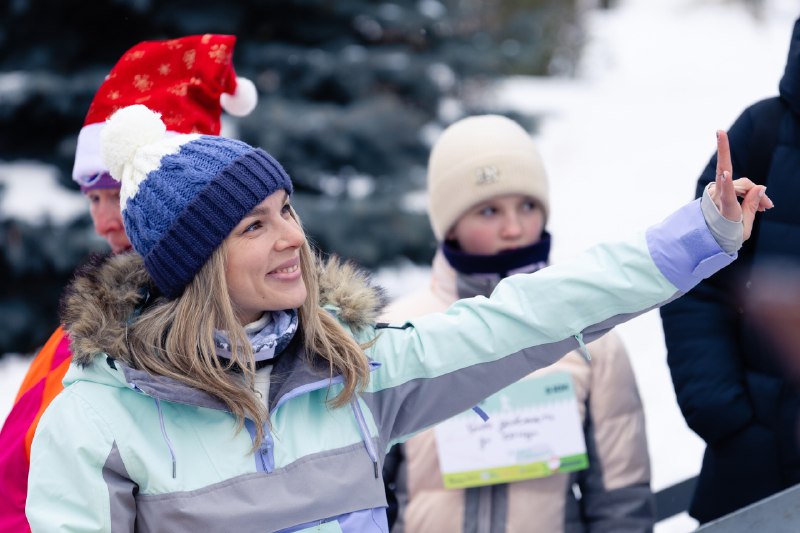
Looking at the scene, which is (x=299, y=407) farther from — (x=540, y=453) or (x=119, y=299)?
(x=540, y=453)

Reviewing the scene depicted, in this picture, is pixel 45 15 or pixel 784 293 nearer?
pixel 784 293

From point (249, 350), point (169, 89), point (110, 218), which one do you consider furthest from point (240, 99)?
point (249, 350)

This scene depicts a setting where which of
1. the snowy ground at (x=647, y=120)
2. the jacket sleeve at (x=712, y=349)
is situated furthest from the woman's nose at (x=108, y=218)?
the snowy ground at (x=647, y=120)

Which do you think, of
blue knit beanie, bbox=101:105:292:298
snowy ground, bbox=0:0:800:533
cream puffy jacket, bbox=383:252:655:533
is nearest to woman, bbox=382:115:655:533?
cream puffy jacket, bbox=383:252:655:533

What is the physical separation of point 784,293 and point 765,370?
0.72ft

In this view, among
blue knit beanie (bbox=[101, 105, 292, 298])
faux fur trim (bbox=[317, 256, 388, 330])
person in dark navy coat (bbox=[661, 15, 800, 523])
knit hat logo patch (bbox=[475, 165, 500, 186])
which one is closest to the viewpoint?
blue knit beanie (bbox=[101, 105, 292, 298])

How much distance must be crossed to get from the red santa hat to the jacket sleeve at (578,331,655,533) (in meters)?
1.44

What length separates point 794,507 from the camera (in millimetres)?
2105

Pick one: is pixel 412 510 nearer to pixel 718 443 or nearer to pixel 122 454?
pixel 718 443

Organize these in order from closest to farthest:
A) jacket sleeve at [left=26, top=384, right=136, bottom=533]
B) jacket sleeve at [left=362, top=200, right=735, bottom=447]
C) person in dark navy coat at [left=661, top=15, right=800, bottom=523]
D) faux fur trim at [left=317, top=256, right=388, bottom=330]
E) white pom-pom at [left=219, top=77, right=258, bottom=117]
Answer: jacket sleeve at [left=26, top=384, right=136, bottom=533] → jacket sleeve at [left=362, top=200, right=735, bottom=447] → faux fur trim at [left=317, top=256, right=388, bottom=330] → person in dark navy coat at [left=661, top=15, right=800, bottom=523] → white pom-pom at [left=219, top=77, right=258, bottom=117]

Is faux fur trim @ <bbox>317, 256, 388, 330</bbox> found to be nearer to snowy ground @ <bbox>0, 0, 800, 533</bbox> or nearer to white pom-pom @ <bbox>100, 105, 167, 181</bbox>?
white pom-pom @ <bbox>100, 105, 167, 181</bbox>

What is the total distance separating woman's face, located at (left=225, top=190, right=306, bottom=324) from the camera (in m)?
2.19

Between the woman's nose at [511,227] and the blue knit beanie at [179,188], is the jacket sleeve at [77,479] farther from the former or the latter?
the woman's nose at [511,227]

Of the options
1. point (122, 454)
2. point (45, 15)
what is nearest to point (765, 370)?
point (122, 454)
